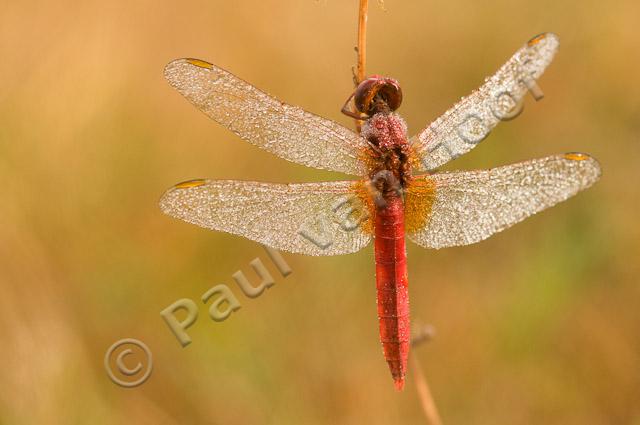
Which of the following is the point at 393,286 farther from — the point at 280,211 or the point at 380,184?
the point at 280,211

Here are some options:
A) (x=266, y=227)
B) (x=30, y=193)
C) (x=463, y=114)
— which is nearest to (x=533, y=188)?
(x=463, y=114)

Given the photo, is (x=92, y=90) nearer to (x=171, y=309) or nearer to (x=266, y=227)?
(x=171, y=309)

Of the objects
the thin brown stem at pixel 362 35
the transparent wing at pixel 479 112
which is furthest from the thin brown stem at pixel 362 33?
the transparent wing at pixel 479 112

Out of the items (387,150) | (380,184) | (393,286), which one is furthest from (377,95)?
(393,286)

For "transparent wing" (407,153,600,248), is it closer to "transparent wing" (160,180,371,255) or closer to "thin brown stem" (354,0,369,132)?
"transparent wing" (160,180,371,255)

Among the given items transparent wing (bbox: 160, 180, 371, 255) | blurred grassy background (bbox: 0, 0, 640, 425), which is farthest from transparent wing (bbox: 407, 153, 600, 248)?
blurred grassy background (bbox: 0, 0, 640, 425)

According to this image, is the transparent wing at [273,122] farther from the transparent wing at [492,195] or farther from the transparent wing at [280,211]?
the transparent wing at [492,195]

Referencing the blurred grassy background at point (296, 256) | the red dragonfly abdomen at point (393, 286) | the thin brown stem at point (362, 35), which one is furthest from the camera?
the blurred grassy background at point (296, 256)
